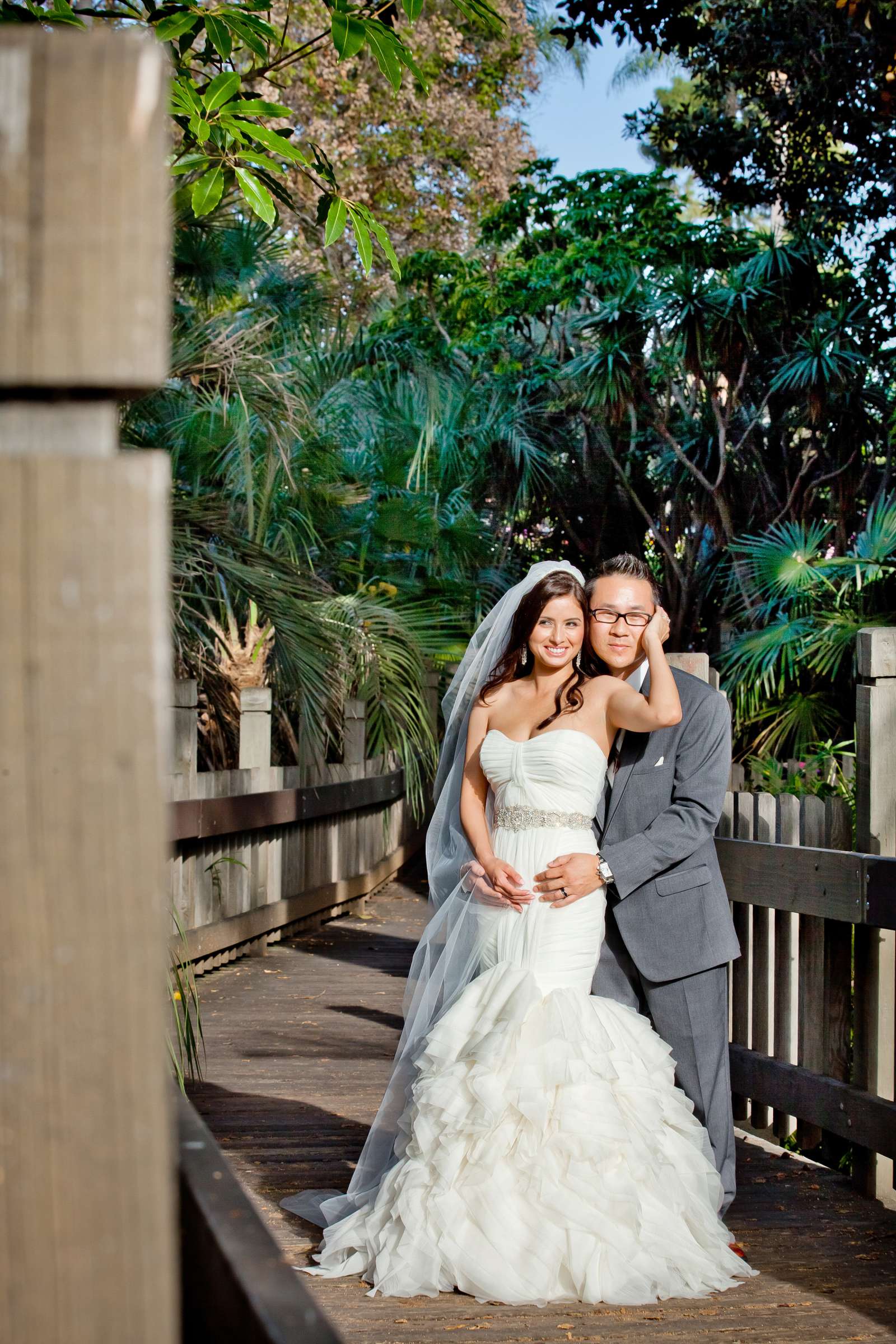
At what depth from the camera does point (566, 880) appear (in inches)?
157

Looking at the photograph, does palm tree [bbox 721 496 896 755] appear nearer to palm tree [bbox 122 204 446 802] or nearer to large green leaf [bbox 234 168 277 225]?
palm tree [bbox 122 204 446 802]

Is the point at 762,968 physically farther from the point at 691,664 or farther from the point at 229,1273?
the point at 229,1273

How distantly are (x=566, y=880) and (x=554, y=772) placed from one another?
13.6 inches

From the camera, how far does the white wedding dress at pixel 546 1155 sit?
345 centimetres

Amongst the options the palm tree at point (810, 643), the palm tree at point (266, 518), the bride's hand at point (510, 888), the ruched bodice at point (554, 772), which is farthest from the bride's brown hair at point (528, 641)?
the palm tree at point (810, 643)

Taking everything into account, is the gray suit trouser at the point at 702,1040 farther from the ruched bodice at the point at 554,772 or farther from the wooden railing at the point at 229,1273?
the wooden railing at the point at 229,1273

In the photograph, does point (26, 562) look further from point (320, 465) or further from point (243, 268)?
point (243, 268)

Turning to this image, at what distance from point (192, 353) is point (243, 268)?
17.0 ft

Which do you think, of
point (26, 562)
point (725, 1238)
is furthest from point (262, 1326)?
point (725, 1238)

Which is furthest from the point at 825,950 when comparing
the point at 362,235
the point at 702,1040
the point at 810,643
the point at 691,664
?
the point at 810,643

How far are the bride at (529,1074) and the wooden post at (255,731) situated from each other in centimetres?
427

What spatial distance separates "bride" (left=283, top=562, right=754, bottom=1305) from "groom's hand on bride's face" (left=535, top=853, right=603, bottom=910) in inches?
1.4

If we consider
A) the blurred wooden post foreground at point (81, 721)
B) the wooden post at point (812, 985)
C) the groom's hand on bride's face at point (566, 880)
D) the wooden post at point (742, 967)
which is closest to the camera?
the blurred wooden post foreground at point (81, 721)

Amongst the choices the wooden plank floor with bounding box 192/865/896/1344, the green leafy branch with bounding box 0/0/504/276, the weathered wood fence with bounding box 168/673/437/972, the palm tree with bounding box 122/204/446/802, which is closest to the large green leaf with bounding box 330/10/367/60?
the green leafy branch with bounding box 0/0/504/276
